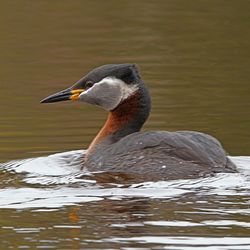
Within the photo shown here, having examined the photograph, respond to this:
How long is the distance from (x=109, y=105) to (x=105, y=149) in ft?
2.57

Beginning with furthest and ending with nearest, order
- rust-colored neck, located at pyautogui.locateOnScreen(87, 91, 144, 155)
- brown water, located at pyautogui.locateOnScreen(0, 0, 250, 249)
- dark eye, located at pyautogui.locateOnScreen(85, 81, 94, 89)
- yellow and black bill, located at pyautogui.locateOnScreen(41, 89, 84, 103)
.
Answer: yellow and black bill, located at pyautogui.locateOnScreen(41, 89, 84, 103)
dark eye, located at pyautogui.locateOnScreen(85, 81, 94, 89)
rust-colored neck, located at pyautogui.locateOnScreen(87, 91, 144, 155)
brown water, located at pyautogui.locateOnScreen(0, 0, 250, 249)

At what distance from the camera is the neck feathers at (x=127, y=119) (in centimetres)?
1393

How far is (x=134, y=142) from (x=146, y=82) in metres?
6.92

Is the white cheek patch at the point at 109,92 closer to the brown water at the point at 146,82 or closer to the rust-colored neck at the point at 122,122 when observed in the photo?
the rust-colored neck at the point at 122,122

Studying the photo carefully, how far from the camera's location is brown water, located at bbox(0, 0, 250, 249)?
34.6 feet

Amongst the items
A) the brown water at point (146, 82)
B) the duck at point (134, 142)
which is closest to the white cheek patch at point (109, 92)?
the duck at point (134, 142)

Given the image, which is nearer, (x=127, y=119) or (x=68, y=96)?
(x=127, y=119)

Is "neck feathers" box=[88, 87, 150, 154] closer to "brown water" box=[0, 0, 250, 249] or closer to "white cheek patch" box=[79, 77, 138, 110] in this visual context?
"white cheek patch" box=[79, 77, 138, 110]

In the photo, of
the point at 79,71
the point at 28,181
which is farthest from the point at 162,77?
the point at 28,181

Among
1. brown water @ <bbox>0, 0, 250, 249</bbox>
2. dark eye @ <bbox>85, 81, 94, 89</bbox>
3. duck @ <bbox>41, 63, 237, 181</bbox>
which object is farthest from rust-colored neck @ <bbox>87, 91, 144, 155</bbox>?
brown water @ <bbox>0, 0, 250, 249</bbox>

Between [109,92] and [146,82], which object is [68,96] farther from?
[146,82]

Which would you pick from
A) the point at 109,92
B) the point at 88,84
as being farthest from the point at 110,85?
the point at 88,84

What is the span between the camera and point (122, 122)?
1407cm

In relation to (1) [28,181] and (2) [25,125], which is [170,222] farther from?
(2) [25,125]
